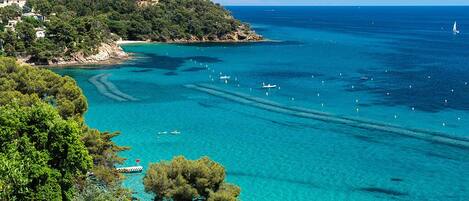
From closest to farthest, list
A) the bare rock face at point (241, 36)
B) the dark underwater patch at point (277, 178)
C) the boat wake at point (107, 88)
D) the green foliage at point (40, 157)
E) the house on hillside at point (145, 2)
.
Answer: the green foliage at point (40, 157) → the dark underwater patch at point (277, 178) → the boat wake at point (107, 88) → the bare rock face at point (241, 36) → the house on hillside at point (145, 2)

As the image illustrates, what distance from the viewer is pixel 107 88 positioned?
215 feet

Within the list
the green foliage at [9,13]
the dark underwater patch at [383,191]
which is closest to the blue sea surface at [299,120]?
the dark underwater patch at [383,191]

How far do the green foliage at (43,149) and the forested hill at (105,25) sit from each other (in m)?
60.8

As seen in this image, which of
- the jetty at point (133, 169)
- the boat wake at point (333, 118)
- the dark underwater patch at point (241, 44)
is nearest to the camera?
the jetty at point (133, 169)

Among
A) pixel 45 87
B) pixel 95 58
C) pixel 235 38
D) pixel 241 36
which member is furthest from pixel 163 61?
pixel 45 87

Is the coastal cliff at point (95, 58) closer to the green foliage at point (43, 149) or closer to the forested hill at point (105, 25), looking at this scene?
the forested hill at point (105, 25)

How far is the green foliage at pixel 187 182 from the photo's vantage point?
25.9m

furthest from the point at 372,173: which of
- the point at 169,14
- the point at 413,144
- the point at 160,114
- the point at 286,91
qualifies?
the point at 169,14

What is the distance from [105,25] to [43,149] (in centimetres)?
8981

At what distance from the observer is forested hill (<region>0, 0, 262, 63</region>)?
84250 mm

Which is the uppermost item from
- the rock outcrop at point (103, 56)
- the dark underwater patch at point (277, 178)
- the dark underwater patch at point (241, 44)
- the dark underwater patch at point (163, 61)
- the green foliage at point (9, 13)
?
the green foliage at point (9, 13)

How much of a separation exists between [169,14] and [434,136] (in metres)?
93.1

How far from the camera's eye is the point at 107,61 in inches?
3474

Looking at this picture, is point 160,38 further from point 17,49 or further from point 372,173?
point 372,173
